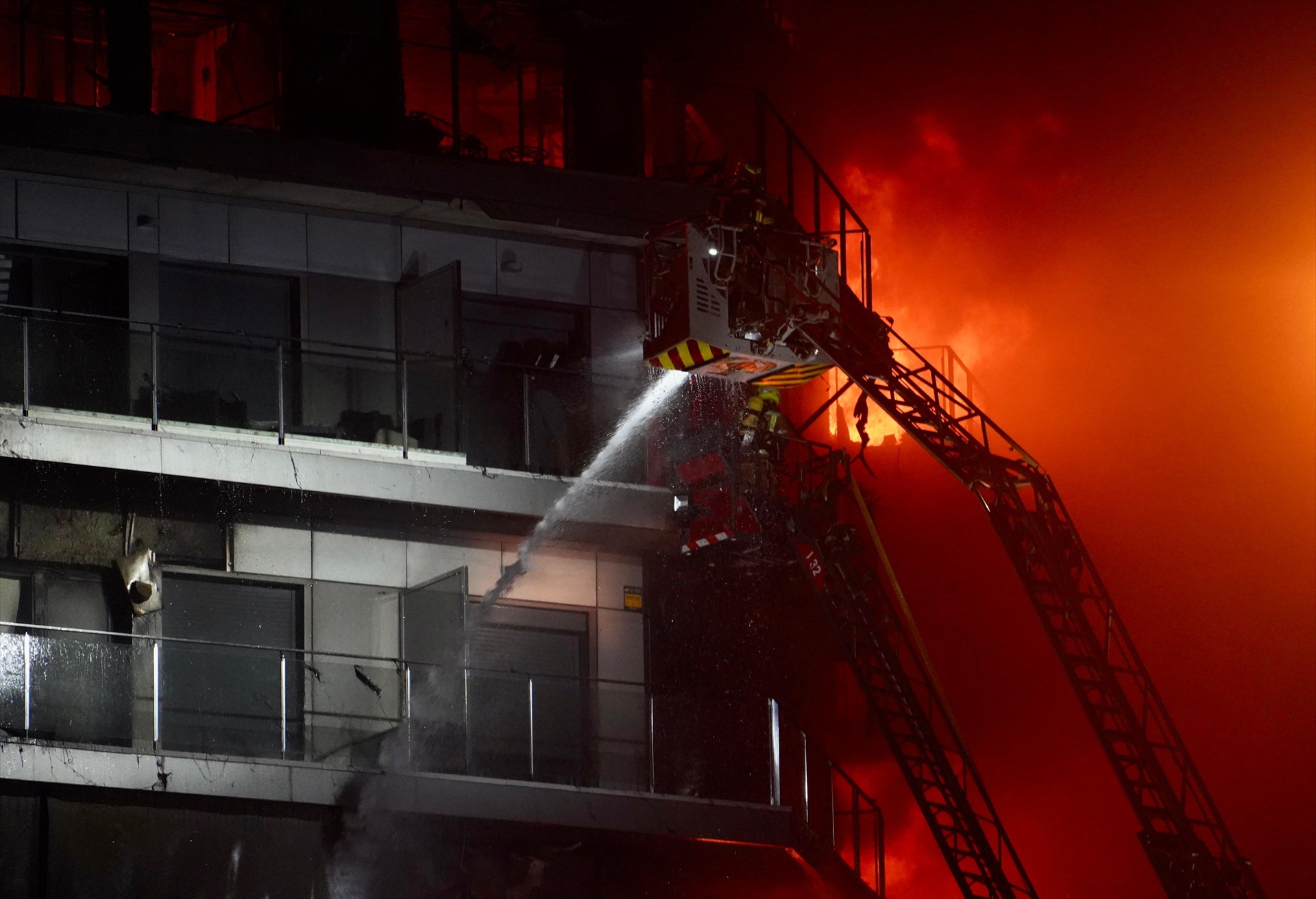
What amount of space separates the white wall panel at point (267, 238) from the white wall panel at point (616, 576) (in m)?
4.80

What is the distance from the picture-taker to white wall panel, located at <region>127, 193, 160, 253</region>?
22.4m

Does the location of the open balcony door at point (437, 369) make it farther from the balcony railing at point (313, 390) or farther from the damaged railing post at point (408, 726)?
the damaged railing post at point (408, 726)

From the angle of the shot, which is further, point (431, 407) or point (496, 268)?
point (496, 268)

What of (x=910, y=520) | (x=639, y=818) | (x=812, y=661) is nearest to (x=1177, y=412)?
(x=910, y=520)

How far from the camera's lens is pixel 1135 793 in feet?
74.5

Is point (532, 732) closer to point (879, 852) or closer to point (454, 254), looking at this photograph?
point (879, 852)

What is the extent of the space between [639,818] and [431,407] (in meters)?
4.90

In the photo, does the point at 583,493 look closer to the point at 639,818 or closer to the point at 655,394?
the point at 655,394

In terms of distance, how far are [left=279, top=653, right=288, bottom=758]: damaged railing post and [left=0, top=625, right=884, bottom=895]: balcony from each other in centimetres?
1

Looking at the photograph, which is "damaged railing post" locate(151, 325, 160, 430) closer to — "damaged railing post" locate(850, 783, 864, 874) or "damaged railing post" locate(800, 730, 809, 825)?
"damaged railing post" locate(800, 730, 809, 825)

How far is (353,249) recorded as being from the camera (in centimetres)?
2373

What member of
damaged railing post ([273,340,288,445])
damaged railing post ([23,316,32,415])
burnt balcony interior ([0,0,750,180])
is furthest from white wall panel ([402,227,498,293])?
damaged railing post ([23,316,32,415])

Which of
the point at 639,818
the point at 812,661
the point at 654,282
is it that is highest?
the point at 654,282

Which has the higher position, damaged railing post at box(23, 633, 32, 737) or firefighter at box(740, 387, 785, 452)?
firefighter at box(740, 387, 785, 452)
